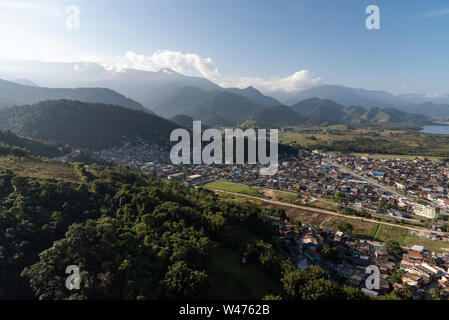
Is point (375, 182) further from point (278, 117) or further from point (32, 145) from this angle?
point (278, 117)

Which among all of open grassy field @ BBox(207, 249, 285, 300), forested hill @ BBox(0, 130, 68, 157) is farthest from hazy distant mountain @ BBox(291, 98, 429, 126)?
open grassy field @ BBox(207, 249, 285, 300)

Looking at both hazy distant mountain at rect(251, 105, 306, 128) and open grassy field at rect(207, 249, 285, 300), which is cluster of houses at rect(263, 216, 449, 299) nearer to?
open grassy field at rect(207, 249, 285, 300)

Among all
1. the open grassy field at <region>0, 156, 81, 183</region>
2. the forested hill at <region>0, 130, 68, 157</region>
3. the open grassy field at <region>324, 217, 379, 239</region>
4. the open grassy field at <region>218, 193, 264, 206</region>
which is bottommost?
the open grassy field at <region>324, 217, 379, 239</region>

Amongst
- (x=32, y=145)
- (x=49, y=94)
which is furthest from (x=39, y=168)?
(x=49, y=94)

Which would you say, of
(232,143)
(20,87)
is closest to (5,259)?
(232,143)

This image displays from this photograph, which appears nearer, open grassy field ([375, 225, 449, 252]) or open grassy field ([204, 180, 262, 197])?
open grassy field ([375, 225, 449, 252])
